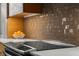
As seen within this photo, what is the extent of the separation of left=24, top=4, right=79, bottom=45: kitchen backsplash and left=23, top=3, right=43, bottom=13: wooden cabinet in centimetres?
4

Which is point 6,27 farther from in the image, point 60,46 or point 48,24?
point 60,46

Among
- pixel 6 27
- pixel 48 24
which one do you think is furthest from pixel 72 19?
pixel 6 27

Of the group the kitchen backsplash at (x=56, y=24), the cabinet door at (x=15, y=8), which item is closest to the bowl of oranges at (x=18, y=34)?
the kitchen backsplash at (x=56, y=24)

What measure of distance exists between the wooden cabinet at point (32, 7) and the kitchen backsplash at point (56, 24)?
0.14 ft

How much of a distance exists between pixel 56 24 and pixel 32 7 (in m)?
0.24

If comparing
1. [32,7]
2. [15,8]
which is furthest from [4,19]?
[32,7]

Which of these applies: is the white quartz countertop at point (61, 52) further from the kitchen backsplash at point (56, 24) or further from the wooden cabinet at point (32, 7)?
the wooden cabinet at point (32, 7)

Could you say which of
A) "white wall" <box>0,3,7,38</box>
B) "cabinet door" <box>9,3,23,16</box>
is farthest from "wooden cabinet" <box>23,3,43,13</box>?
"white wall" <box>0,3,7,38</box>

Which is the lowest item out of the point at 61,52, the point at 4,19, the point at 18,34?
the point at 61,52

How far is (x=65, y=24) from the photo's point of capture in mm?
1516

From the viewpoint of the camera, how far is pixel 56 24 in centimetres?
152

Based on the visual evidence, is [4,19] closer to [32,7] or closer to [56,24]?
[32,7]

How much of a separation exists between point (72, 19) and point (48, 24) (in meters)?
0.20

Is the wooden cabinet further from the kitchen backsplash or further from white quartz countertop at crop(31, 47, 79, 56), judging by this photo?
white quartz countertop at crop(31, 47, 79, 56)
